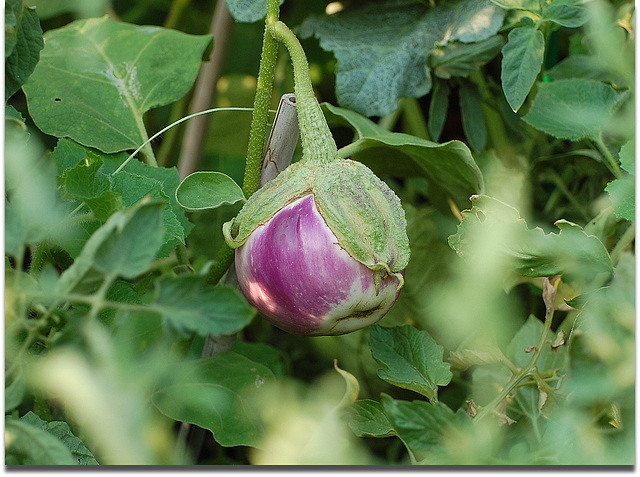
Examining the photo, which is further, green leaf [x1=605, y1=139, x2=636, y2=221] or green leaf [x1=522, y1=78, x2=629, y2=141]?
green leaf [x1=522, y1=78, x2=629, y2=141]

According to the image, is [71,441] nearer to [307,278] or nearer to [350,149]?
[307,278]

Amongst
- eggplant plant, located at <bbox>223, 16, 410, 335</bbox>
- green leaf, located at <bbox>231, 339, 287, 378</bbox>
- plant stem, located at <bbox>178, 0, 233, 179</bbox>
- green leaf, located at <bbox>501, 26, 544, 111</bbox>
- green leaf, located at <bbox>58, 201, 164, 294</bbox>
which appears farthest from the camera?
plant stem, located at <bbox>178, 0, 233, 179</bbox>

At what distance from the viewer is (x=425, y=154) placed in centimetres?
52

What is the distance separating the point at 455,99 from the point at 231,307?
0.60 meters

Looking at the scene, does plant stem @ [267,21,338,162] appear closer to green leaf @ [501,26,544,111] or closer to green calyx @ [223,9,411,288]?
green calyx @ [223,9,411,288]

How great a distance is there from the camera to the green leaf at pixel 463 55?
603 mm

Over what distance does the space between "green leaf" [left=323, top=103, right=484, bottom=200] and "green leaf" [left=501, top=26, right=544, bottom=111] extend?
0.05 m

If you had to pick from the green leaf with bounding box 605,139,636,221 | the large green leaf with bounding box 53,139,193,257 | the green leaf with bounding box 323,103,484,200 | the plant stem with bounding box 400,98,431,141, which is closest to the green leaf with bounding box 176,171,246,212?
the large green leaf with bounding box 53,139,193,257

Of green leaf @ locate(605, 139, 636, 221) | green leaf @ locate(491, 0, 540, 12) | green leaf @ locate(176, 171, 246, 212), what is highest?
green leaf @ locate(491, 0, 540, 12)

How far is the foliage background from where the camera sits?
0.92 ft

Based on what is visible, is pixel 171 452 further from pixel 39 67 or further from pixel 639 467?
pixel 39 67

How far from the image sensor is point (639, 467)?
30cm

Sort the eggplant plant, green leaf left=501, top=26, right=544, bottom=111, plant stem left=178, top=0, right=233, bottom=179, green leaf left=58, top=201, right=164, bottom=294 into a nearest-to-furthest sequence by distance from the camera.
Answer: green leaf left=58, top=201, right=164, bottom=294 → the eggplant plant → green leaf left=501, top=26, right=544, bottom=111 → plant stem left=178, top=0, right=233, bottom=179

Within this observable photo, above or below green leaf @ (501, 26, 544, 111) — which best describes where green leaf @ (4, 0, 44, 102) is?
above
